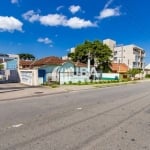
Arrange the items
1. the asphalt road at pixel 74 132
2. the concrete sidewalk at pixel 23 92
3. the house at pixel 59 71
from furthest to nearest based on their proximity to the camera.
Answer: the house at pixel 59 71
the concrete sidewalk at pixel 23 92
the asphalt road at pixel 74 132

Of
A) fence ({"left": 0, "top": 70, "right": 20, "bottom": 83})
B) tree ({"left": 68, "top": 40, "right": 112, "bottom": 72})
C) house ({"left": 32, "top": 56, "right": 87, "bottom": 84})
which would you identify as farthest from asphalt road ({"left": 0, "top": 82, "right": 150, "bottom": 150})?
tree ({"left": 68, "top": 40, "right": 112, "bottom": 72})

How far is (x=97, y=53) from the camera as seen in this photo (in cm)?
6009

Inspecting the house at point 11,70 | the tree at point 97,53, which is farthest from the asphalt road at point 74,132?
the tree at point 97,53

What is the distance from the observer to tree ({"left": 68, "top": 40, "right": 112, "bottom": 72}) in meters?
59.6

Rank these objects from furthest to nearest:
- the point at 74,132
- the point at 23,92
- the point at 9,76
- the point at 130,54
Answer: the point at 130,54
the point at 9,76
the point at 23,92
the point at 74,132

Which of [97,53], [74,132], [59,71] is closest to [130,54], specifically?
[97,53]

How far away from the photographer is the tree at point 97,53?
59594mm

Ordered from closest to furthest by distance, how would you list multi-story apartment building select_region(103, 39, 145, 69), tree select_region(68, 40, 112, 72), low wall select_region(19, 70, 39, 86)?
low wall select_region(19, 70, 39, 86) < tree select_region(68, 40, 112, 72) < multi-story apartment building select_region(103, 39, 145, 69)

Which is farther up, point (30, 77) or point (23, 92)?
point (30, 77)

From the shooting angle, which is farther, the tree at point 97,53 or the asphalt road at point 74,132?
the tree at point 97,53

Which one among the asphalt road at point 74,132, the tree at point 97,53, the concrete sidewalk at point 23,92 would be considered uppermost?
the tree at point 97,53

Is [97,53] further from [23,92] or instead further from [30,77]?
[23,92]

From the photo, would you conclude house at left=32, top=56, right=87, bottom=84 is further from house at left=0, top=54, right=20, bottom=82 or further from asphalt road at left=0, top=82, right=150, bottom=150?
asphalt road at left=0, top=82, right=150, bottom=150

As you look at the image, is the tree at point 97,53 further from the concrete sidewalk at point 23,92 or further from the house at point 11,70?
the concrete sidewalk at point 23,92
